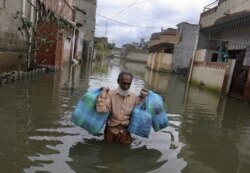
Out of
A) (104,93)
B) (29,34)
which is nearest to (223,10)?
(29,34)

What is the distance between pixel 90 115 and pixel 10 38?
1004 centimetres

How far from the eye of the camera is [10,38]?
47.8ft

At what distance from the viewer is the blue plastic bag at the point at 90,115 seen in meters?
5.73

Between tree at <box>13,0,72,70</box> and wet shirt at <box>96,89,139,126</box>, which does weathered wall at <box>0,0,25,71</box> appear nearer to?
tree at <box>13,0,72,70</box>

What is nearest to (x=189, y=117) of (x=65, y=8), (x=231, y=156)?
(x=231, y=156)

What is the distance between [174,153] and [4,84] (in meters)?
8.02

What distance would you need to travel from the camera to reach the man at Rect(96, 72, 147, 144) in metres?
5.64

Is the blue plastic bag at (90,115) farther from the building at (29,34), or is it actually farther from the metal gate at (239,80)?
the metal gate at (239,80)

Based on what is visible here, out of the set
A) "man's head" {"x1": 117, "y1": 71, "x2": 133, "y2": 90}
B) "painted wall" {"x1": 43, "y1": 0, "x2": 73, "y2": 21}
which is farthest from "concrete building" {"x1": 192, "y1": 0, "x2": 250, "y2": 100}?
"man's head" {"x1": 117, "y1": 71, "x2": 133, "y2": 90}

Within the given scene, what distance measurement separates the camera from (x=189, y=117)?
10.2m

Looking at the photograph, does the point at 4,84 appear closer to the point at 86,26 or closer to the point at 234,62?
the point at 234,62

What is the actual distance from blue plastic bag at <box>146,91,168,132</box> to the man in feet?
0.42

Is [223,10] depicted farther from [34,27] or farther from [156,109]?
[156,109]

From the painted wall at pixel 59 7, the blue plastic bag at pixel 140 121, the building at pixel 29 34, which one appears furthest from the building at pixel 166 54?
the blue plastic bag at pixel 140 121
